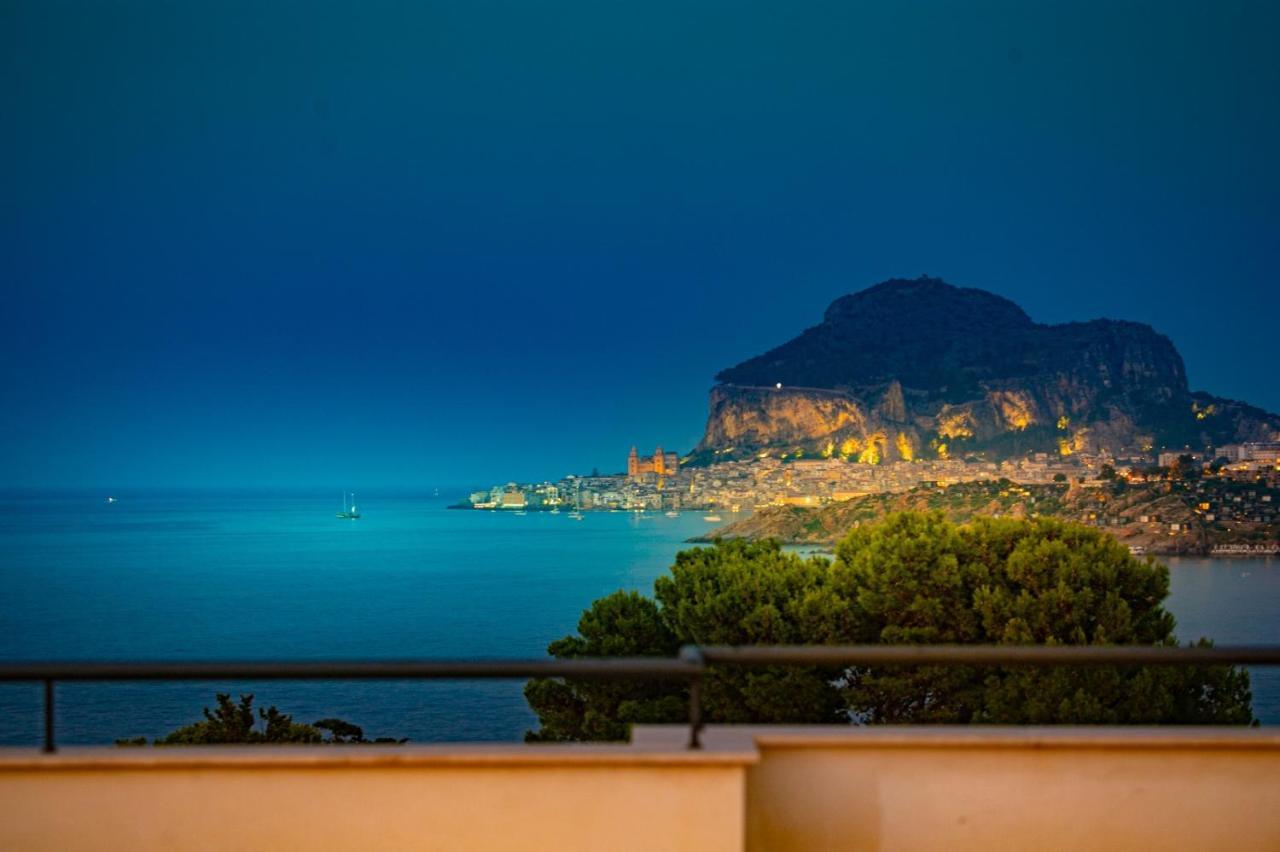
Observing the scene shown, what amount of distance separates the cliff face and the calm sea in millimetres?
19044

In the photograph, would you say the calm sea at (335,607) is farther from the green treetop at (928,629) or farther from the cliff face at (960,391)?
the cliff face at (960,391)

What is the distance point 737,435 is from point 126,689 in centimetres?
10042

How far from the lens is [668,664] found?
2.88 m

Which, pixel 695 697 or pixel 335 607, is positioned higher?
pixel 695 697

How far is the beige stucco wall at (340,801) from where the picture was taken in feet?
9.39

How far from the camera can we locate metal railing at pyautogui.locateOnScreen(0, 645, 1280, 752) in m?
2.85

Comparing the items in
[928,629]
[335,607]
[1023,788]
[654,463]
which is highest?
[654,463]

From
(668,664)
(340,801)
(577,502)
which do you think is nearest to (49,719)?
(340,801)

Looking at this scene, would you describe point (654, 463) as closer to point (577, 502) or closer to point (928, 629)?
point (577, 502)

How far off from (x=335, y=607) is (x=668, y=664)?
2749 inches

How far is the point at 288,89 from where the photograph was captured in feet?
535

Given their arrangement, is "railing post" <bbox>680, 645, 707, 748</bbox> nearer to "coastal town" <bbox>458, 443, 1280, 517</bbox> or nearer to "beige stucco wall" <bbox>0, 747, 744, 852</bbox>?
"beige stucco wall" <bbox>0, 747, 744, 852</bbox>

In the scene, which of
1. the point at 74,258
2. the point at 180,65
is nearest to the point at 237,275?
the point at 74,258

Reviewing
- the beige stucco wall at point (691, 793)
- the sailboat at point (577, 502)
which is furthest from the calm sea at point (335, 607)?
the sailboat at point (577, 502)
